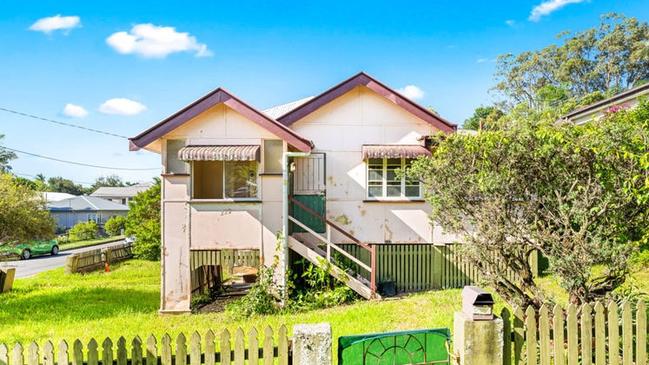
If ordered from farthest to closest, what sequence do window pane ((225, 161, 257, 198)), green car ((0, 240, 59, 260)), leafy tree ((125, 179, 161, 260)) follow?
green car ((0, 240, 59, 260)) → leafy tree ((125, 179, 161, 260)) → window pane ((225, 161, 257, 198))

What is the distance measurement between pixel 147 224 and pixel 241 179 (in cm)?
1404

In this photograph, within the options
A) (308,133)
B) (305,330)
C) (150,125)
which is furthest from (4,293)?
(305,330)

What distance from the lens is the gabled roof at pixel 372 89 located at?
521 inches

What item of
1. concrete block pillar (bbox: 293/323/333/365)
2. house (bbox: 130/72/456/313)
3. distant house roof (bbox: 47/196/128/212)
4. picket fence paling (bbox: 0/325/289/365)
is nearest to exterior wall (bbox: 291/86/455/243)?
house (bbox: 130/72/456/313)

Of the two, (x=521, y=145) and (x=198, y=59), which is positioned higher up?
(x=198, y=59)

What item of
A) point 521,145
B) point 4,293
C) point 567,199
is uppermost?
point 521,145

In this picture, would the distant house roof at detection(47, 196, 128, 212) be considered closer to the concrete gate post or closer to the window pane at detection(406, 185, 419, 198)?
the window pane at detection(406, 185, 419, 198)

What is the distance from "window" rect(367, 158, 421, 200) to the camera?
44.1 feet

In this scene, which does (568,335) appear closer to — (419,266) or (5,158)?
(419,266)

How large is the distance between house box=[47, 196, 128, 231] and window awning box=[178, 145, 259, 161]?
4871 cm

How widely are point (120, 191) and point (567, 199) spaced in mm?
80137

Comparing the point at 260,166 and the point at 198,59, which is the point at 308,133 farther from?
the point at 198,59

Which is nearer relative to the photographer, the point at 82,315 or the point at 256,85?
the point at 82,315

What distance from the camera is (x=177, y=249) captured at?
11422mm
